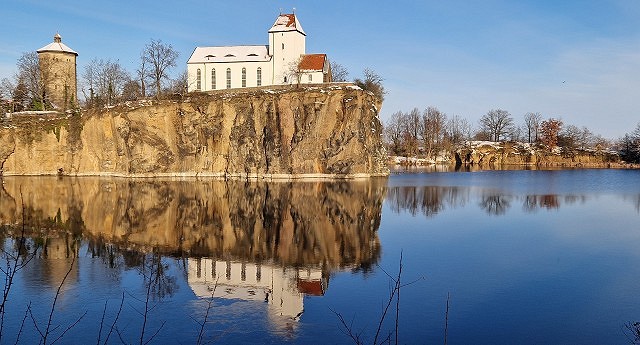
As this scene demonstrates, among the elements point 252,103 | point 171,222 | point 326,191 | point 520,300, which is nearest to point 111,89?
point 252,103

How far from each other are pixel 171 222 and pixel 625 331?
2107 cm

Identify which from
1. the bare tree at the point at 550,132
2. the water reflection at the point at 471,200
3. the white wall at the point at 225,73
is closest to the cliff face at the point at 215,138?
the white wall at the point at 225,73

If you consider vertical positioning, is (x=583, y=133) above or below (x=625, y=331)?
above

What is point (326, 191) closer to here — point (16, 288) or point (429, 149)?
point (16, 288)

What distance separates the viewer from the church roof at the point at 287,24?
67.8 meters

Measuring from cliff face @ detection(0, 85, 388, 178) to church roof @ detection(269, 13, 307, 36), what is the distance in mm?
10737

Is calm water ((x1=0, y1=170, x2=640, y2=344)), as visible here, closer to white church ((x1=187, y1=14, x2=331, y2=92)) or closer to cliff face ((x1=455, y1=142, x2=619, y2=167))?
white church ((x1=187, y1=14, x2=331, y2=92))

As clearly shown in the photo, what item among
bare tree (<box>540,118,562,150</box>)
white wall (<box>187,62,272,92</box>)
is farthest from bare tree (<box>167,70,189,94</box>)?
bare tree (<box>540,118,562,150</box>)

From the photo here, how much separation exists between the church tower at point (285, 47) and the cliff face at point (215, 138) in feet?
22.7

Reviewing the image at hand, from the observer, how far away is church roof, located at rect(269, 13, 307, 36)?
67812 mm

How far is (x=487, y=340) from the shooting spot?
10.5m

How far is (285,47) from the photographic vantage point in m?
67.9

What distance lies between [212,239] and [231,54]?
5302 cm

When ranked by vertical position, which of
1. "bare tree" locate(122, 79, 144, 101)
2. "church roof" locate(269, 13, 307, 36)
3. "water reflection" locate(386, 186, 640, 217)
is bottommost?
"water reflection" locate(386, 186, 640, 217)
